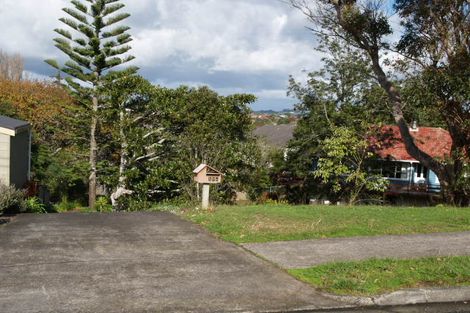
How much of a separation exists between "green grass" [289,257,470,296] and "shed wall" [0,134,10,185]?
9228 millimetres

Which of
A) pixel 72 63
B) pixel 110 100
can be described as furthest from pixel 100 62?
pixel 110 100

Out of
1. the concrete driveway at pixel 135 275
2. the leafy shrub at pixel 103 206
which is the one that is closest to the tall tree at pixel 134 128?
the leafy shrub at pixel 103 206

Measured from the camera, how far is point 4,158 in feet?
43.8

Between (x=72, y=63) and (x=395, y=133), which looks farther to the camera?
(x=395, y=133)

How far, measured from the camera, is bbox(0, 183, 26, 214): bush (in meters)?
10.9

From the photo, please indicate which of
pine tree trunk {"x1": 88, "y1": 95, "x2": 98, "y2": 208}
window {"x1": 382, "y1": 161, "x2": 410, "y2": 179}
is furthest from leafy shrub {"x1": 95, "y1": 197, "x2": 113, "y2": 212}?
window {"x1": 382, "y1": 161, "x2": 410, "y2": 179}

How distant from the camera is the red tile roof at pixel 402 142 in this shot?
31781mm

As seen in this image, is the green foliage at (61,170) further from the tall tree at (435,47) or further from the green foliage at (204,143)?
the tall tree at (435,47)

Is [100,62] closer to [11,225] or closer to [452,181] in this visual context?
[452,181]

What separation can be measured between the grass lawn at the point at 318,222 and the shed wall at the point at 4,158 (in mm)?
4843

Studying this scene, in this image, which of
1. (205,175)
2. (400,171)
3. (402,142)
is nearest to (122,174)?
(205,175)

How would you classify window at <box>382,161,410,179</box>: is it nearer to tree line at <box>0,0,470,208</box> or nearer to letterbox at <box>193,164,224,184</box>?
tree line at <box>0,0,470,208</box>

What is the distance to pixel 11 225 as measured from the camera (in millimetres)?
9609

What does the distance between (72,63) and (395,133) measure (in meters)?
19.5
